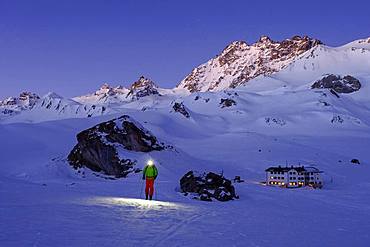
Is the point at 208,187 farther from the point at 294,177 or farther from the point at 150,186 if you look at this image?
the point at 294,177

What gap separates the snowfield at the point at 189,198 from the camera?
11.7 metres

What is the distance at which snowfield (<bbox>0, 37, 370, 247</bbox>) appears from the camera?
462 inches

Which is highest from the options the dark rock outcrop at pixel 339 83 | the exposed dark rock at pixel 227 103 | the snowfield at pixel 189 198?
the dark rock outcrop at pixel 339 83

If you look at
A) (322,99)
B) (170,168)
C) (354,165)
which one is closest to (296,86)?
(322,99)

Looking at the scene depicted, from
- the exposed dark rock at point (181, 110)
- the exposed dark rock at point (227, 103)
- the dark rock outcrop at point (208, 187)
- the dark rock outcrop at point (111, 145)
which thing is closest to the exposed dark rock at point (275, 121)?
the exposed dark rock at point (181, 110)

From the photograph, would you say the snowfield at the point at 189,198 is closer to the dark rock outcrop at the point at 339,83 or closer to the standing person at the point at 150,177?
the standing person at the point at 150,177

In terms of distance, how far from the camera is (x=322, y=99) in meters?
142

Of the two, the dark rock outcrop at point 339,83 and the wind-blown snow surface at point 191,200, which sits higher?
the dark rock outcrop at point 339,83

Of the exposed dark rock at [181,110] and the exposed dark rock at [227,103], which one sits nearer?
the exposed dark rock at [181,110]

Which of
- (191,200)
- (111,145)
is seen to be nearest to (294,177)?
(111,145)

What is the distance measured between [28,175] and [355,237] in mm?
32677

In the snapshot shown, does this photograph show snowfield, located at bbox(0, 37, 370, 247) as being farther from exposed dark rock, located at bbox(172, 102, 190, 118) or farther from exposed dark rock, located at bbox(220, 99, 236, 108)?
exposed dark rock, located at bbox(220, 99, 236, 108)

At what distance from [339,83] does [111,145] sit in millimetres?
158483

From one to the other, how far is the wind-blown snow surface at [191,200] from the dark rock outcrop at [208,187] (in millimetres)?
894
